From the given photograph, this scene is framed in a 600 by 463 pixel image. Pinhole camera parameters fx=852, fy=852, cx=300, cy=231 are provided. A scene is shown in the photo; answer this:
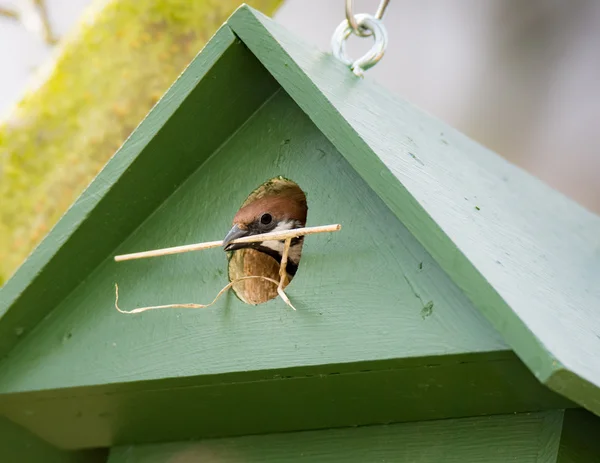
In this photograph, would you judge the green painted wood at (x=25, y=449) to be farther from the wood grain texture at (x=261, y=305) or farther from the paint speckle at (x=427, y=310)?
the paint speckle at (x=427, y=310)

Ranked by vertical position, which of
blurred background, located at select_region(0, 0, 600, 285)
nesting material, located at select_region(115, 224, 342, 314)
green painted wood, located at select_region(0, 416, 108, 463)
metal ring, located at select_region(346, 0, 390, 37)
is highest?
blurred background, located at select_region(0, 0, 600, 285)

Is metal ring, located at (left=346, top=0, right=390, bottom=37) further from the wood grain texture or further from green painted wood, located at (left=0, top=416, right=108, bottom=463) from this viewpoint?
green painted wood, located at (left=0, top=416, right=108, bottom=463)

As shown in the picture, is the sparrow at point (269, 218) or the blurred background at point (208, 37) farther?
the blurred background at point (208, 37)

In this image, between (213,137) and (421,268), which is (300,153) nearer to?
(213,137)

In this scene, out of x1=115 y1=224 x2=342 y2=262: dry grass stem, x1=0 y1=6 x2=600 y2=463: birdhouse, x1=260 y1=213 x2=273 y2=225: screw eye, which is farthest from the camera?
x1=260 y1=213 x2=273 y2=225: screw eye

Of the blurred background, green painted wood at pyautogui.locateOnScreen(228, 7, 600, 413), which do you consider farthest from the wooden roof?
the blurred background

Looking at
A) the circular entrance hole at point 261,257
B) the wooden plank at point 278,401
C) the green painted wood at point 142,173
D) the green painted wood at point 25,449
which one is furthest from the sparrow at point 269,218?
the green painted wood at point 25,449
